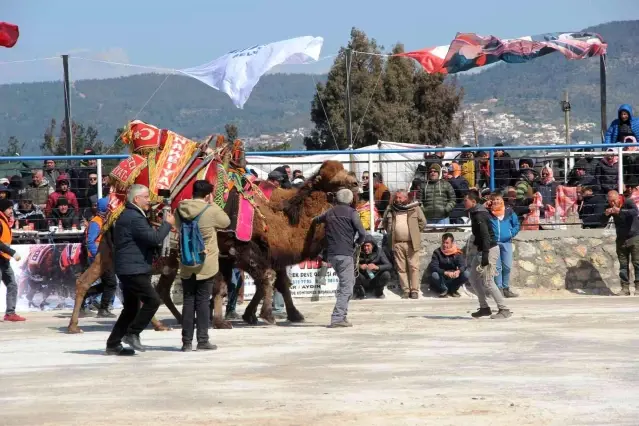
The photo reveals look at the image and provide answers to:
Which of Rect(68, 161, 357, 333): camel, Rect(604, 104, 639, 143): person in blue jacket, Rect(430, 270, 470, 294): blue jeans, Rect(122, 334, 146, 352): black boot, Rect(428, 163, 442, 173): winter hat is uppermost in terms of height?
Rect(604, 104, 639, 143): person in blue jacket

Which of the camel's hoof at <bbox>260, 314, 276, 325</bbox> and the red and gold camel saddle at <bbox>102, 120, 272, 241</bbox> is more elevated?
the red and gold camel saddle at <bbox>102, 120, 272, 241</bbox>

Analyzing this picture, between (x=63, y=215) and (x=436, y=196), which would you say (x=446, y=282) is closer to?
(x=436, y=196)

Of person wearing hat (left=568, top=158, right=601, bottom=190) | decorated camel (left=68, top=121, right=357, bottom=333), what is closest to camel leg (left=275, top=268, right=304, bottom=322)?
decorated camel (left=68, top=121, right=357, bottom=333)

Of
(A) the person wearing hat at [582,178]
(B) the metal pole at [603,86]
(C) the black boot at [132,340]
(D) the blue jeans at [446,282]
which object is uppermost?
(B) the metal pole at [603,86]

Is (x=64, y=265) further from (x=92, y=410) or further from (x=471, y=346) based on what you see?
(x=92, y=410)

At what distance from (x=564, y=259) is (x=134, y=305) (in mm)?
10463

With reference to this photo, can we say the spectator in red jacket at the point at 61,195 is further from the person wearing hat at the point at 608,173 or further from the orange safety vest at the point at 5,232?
the person wearing hat at the point at 608,173

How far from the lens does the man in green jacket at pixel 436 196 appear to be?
2156 cm

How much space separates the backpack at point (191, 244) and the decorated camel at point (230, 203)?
2.05 m

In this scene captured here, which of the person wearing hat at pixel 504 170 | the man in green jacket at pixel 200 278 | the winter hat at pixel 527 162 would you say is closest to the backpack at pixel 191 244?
the man in green jacket at pixel 200 278

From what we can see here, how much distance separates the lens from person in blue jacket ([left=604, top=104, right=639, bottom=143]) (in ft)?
76.8

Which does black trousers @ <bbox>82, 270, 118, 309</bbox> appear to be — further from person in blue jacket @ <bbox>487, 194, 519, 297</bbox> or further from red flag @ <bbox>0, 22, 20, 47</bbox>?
person in blue jacket @ <bbox>487, 194, 519, 297</bbox>

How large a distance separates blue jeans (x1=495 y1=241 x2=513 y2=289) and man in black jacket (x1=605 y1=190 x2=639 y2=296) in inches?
71.1

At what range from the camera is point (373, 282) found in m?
21.4
